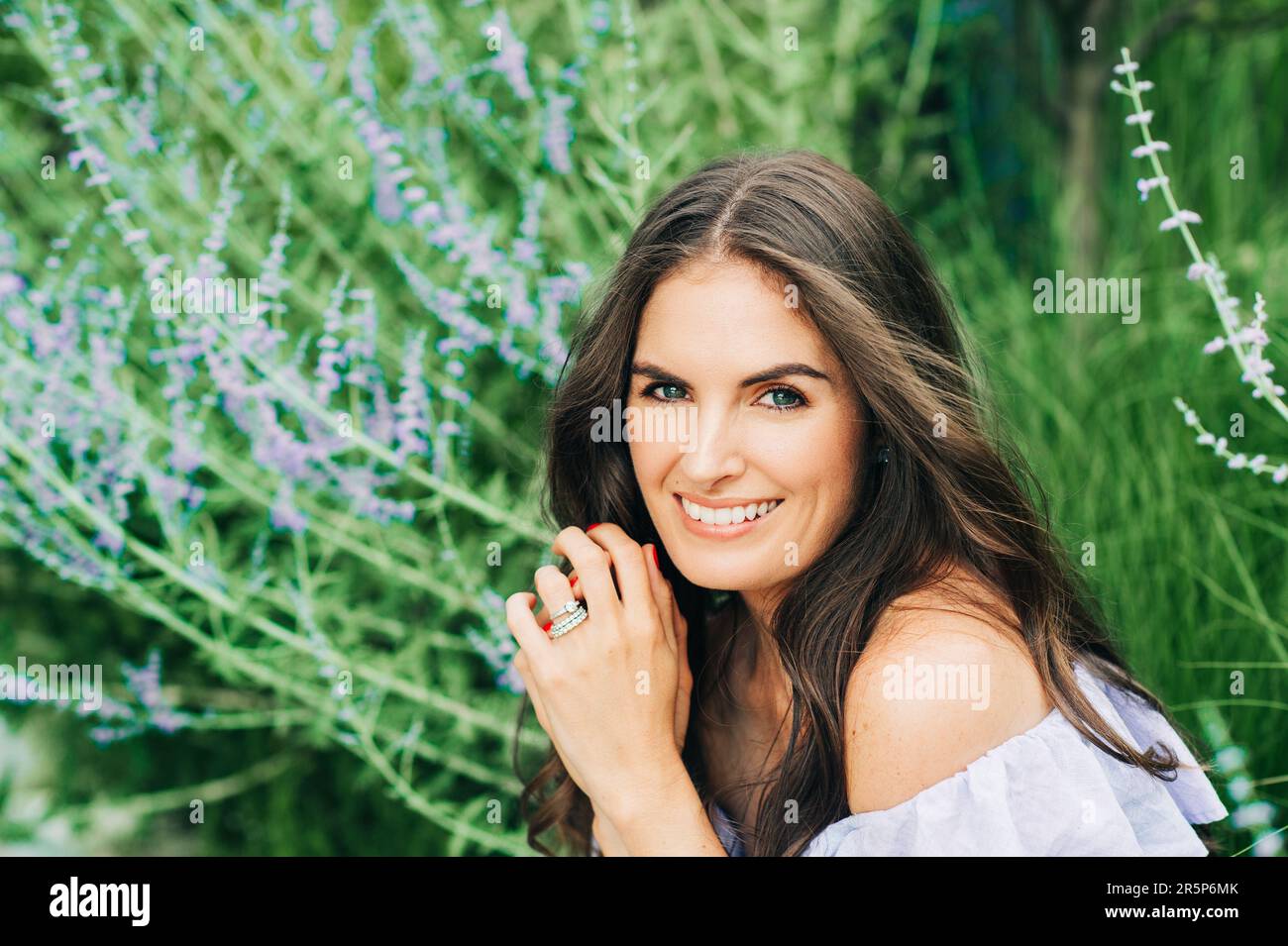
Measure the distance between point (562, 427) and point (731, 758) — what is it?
0.65 m

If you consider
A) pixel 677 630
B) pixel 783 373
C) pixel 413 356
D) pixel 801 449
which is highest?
pixel 413 356

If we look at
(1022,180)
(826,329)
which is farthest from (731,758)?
(1022,180)

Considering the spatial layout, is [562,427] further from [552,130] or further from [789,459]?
[552,130]

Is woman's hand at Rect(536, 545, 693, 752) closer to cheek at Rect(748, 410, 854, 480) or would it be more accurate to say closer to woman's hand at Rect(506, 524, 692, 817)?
woman's hand at Rect(506, 524, 692, 817)

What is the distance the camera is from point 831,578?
5.66 ft

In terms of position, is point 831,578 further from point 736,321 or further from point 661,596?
point 736,321

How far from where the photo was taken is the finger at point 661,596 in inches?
70.4

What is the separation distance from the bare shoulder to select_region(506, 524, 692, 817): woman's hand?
0.95 feet

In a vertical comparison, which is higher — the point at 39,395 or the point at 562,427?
the point at 39,395

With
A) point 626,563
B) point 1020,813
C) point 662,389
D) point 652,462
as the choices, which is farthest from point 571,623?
point 1020,813

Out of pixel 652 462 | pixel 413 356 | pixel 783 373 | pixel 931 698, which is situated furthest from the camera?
pixel 413 356

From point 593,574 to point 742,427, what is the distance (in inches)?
13.0

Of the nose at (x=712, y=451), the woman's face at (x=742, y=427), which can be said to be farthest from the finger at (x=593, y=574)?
the nose at (x=712, y=451)

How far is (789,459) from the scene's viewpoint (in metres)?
1.61
